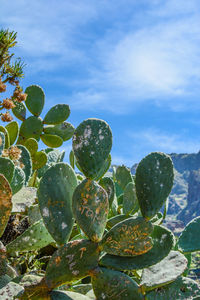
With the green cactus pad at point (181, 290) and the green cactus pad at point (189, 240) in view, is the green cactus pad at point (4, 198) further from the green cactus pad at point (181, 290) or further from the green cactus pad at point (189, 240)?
the green cactus pad at point (189, 240)

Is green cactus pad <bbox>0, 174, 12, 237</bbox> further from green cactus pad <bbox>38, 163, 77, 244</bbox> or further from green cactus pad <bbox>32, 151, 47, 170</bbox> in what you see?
green cactus pad <bbox>32, 151, 47, 170</bbox>

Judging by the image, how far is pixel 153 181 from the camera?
1542 millimetres

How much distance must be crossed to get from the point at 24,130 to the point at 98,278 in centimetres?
336

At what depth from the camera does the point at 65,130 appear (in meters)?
4.75

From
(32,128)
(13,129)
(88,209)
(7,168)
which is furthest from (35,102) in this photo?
(88,209)

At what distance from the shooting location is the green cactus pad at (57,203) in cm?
146

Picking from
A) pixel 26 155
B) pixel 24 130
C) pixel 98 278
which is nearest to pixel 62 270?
pixel 98 278

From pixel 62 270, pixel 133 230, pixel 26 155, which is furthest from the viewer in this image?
pixel 26 155

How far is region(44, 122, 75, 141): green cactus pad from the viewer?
4.71 m

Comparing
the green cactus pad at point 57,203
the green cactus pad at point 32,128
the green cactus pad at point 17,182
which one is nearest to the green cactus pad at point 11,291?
the green cactus pad at point 57,203

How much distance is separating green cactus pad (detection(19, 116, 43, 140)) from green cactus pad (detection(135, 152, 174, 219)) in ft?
9.87

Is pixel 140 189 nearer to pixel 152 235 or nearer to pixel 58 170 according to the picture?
pixel 152 235

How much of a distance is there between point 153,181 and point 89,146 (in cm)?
30

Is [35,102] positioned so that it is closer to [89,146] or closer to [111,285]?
[89,146]
